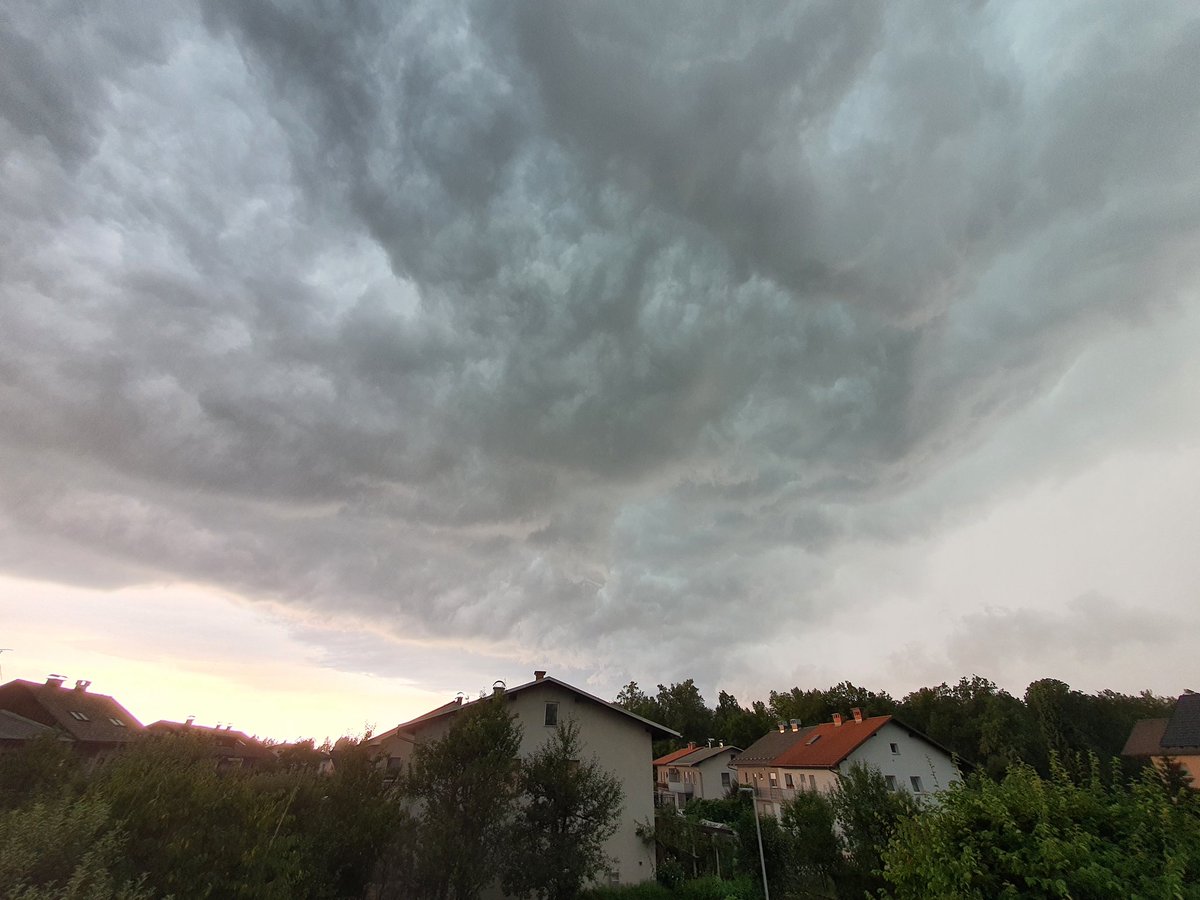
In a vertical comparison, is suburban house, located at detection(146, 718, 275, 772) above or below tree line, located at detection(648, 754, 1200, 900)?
above

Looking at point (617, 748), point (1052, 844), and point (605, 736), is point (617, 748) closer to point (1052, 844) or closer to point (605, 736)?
point (605, 736)

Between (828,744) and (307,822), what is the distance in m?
44.5

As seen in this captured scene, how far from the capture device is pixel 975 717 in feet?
267

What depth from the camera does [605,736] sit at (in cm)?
3181

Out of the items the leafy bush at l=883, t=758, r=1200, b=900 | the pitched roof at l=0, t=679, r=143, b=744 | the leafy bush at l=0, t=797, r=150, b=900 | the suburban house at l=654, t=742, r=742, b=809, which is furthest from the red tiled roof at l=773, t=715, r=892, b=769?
the pitched roof at l=0, t=679, r=143, b=744

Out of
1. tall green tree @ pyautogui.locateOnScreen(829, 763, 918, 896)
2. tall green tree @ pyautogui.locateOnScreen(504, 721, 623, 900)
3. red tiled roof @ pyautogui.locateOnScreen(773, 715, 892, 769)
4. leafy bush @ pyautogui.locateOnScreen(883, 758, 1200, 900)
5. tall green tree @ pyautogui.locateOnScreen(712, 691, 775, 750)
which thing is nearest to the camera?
leafy bush @ pyautogui.locateOnScreen(883, 758, 1200, 900)

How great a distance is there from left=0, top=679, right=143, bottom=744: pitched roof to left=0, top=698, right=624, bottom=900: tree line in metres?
35.4

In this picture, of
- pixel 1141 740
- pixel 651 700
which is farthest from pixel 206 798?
pixel 651 700

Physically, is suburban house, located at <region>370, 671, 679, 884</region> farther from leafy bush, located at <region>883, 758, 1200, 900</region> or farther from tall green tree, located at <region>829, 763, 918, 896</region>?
leafy bush, located at <region>883, 758, 1200, 900</region>

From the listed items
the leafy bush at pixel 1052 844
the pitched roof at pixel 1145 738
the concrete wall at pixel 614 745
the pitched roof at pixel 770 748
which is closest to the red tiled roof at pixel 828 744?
the pitched roof at pixel 770 748

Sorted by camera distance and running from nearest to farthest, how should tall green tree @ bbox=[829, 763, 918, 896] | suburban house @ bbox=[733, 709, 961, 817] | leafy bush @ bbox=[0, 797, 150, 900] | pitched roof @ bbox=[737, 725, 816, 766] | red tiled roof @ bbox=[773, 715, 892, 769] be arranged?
leafy bush @ bbox=[0, 797, 150, 900] < tall green tree @ bbox=[829, 763, 918, 896] < suburban house @ bbox=[733, 709, 961, 817] < red tiled roof @ bbox=[773, 715, 892, 769] < pitched roof @ bbox=[737, 725, 816, 766]

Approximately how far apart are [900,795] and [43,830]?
19.6 meters

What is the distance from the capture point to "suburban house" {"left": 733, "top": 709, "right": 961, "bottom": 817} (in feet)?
144

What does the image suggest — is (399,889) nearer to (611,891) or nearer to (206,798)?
(206,798)
